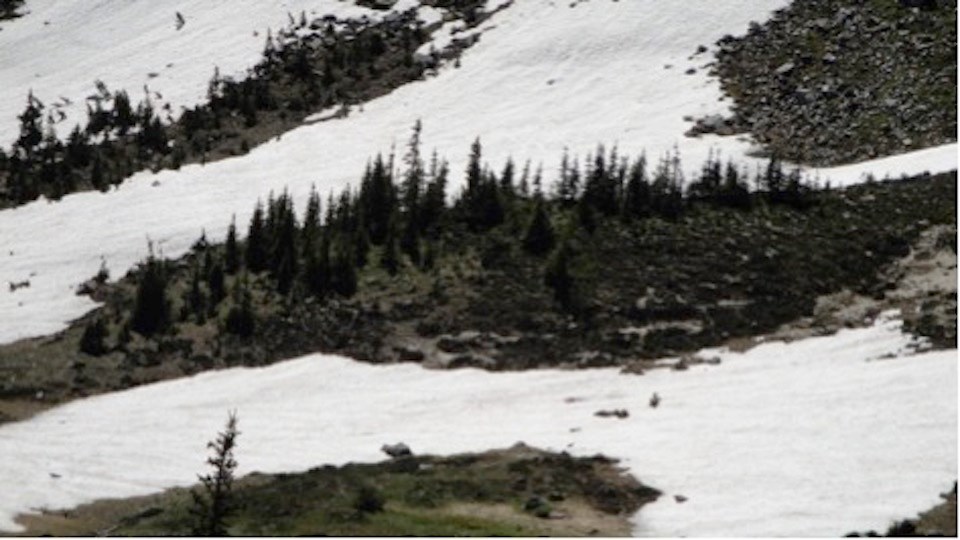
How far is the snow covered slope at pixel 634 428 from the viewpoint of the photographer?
36.6 meters

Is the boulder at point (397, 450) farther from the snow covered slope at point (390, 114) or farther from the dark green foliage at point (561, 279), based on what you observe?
the snow covered slope at point (390, 114)

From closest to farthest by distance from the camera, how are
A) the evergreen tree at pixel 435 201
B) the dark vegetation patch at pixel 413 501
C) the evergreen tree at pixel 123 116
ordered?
1. the dark vegetation patch at pixel 413 501
2. the evergreen tree at pixel 435 201
3. the evergreen tree at pixel 123 116

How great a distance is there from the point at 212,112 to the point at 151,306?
43087 millimetres

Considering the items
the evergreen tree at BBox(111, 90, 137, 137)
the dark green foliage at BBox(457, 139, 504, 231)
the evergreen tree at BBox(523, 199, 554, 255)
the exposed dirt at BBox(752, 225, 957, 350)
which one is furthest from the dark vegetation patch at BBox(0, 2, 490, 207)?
the exposed dirt at BBox(752, 225, 957, 350)

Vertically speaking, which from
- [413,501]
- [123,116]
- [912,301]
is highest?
[123,116]

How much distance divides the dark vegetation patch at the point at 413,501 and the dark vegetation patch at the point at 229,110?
60256 mm

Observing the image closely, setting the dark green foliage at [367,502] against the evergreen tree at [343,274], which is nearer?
the dark green foliage at [367,502]

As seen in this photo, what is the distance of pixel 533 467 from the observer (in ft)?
139

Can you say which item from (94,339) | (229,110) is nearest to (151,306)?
(94,339)

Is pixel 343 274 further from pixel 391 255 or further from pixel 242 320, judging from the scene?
pixel 242 320

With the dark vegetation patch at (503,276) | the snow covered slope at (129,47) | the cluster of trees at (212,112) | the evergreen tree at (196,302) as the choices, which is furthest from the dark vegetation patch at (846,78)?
the snow covered slope at (129,47)

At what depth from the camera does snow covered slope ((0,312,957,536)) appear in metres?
36.6

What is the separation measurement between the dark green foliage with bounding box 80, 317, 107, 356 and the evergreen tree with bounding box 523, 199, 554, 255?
25.3 m

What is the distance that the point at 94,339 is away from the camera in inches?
2559
